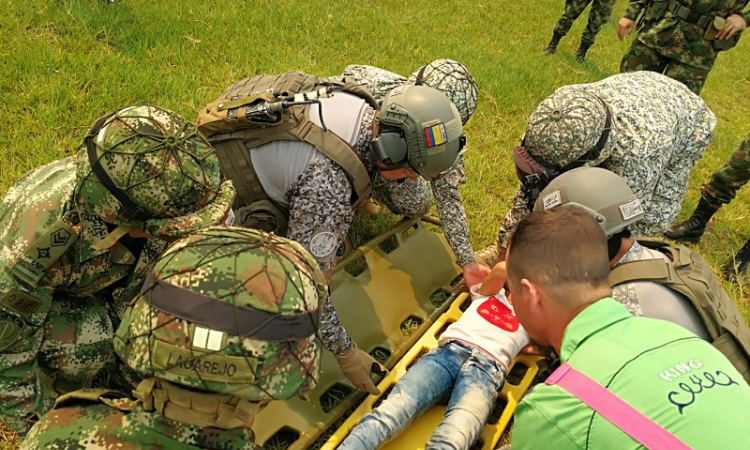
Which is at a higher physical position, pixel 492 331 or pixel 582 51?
pixel 582 51

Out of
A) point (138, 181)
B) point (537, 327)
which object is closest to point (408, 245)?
point (537, 327)

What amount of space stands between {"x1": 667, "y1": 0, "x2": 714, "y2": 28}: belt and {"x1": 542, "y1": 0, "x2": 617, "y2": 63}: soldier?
3.60m

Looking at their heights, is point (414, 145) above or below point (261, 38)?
above

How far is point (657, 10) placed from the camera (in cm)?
504

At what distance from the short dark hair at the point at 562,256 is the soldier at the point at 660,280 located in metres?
0.53

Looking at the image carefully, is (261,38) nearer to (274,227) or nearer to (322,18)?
(322,18)

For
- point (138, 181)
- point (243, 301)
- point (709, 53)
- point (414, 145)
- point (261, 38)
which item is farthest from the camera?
point (261, 38)

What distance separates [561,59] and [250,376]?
325 inches

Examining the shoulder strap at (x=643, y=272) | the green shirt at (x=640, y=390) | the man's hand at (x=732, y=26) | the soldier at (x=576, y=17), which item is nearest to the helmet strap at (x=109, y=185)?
the green shirt at (x=640, y=390)

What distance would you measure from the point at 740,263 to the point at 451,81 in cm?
319

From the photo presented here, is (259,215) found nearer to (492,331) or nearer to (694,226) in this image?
(492,331)

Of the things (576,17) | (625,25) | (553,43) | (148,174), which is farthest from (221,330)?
(576,17)

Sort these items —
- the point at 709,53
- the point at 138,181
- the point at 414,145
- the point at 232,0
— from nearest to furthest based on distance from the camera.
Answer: the point at 138,181
the point at 414,145
the point at 709,53
the point at 232,0

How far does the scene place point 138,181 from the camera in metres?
1.91
